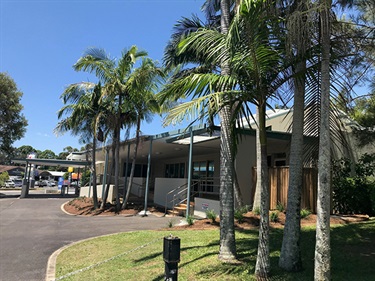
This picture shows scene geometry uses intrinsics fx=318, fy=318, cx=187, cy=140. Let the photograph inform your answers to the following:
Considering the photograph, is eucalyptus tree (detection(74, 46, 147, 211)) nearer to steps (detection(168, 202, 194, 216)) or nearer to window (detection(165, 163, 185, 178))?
steps (detection(168, 202, 194, 216))

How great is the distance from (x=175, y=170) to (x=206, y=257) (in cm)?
1998

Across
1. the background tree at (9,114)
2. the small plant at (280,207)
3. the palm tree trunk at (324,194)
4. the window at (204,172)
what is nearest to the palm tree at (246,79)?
the palm tree trunk at (324,194)

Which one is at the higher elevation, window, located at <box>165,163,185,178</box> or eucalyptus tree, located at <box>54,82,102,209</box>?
eucalyptus tree, located at <box>54,82,102,209</box>

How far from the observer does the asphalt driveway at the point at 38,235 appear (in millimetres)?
7219

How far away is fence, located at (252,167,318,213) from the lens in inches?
448

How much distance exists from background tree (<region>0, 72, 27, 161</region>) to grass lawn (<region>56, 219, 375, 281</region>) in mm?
25064

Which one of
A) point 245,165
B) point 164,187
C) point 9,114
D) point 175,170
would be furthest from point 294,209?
point 9,114

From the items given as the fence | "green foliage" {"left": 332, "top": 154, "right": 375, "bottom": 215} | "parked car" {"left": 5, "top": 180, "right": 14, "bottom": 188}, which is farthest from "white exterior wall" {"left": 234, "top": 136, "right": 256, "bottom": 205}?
"parked car" {"left": 5, "top": 180, "right": 14, "bottom": 188}

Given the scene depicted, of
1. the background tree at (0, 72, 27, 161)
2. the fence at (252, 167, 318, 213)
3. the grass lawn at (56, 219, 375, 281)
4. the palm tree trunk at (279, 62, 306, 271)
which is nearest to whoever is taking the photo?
the palm tree trunk at (279, 62, 306, 271)

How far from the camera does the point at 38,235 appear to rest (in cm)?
1110

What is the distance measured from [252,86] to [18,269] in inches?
254

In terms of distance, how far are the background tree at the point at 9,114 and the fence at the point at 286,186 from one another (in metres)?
25.9

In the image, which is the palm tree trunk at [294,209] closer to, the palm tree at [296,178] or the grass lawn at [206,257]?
the palm tree at [296,178]

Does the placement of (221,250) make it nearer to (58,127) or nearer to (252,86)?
(252,86)
